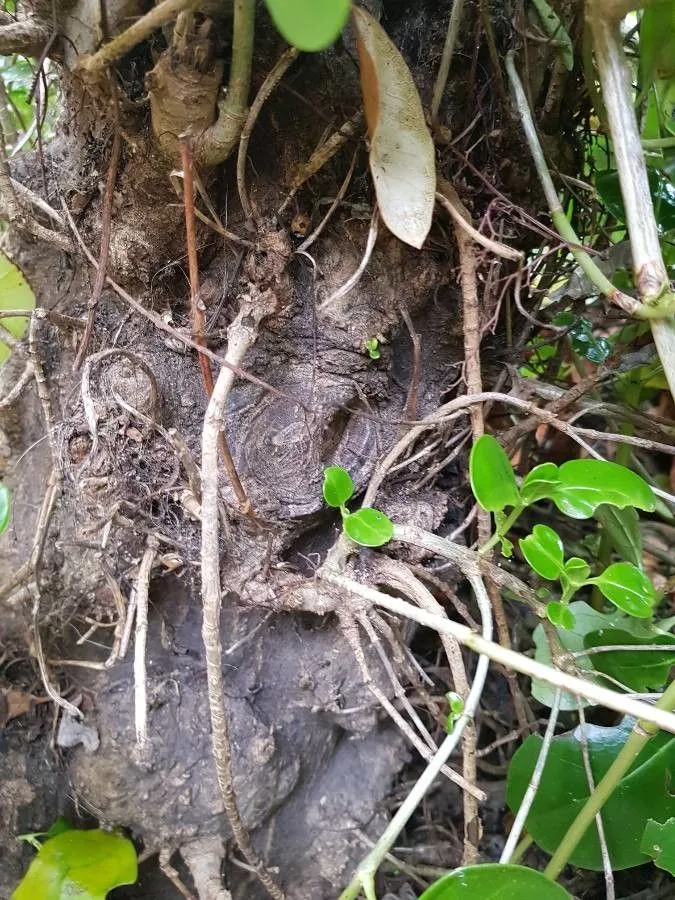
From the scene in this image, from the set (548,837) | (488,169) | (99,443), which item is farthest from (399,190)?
(548,837)

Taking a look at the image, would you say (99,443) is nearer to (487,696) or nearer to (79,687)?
(79,687)

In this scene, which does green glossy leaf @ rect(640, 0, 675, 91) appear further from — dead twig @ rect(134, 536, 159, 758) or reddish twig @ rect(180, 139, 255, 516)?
dead twig @ rect(134, 536, 159, 758)

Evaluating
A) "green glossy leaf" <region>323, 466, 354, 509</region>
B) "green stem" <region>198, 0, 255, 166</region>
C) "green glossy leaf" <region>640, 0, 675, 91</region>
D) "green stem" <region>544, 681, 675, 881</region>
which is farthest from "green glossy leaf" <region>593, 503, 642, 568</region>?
"green stem" <region>198, 0, 255, 166</region>

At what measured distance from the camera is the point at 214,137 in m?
0.49

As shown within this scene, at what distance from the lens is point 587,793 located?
582 mm

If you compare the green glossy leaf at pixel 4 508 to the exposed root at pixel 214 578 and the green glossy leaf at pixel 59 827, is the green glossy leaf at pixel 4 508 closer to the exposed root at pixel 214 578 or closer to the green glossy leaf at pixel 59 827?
the exposed root at pixel 214 578

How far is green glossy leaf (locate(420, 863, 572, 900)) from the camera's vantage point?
1.36 ft

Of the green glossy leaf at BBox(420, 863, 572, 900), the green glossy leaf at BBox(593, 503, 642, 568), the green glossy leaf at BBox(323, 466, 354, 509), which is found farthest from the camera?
the green glossy leaf at BBox(593, 503, 642, 568)

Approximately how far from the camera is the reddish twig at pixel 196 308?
490 millimetres

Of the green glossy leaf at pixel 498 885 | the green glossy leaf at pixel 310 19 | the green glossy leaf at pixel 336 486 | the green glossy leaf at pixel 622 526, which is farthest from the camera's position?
the green glossy leaf at pixel 622 526

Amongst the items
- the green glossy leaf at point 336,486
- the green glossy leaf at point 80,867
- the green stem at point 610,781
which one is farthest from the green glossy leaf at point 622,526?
the green glossy leaf at point 80,867

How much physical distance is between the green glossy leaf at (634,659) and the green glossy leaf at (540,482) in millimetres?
216

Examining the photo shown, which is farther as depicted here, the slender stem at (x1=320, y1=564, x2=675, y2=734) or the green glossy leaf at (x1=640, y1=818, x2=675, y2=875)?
the green glossy leaf at (x1=640, y1=818, x2=675, y2=875)

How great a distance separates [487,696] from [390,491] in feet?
1.16
